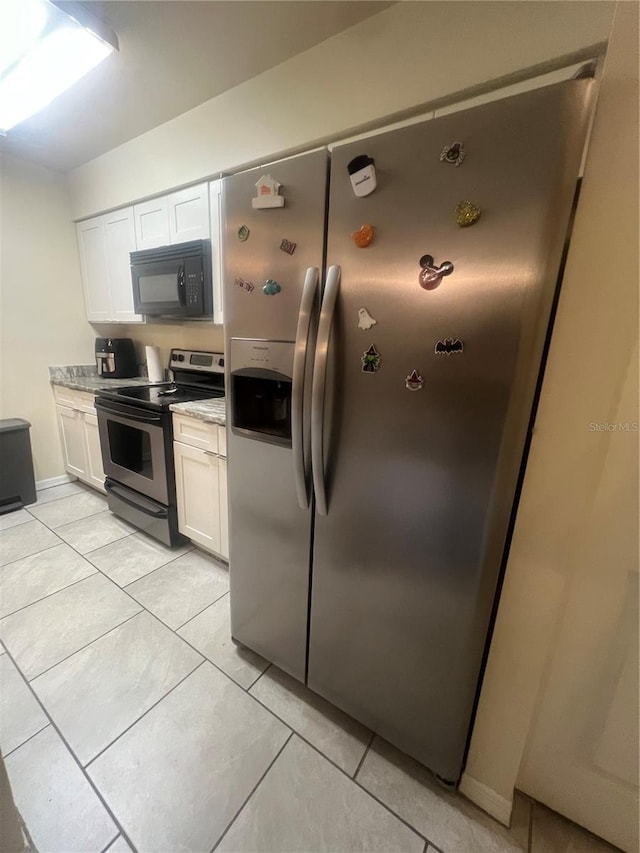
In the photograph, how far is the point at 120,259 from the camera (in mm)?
2539

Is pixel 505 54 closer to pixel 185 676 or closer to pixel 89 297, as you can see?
pixel 185 676

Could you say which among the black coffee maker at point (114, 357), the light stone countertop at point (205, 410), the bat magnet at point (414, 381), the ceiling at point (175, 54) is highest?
the ceiling at point (175, 54)

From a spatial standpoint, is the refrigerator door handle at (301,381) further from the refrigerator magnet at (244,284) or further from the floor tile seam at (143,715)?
the floor tile seam at (143,715)

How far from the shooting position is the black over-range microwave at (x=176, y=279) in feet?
6.65

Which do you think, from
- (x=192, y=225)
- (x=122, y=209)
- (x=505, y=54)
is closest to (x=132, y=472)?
(x=192, y=225)

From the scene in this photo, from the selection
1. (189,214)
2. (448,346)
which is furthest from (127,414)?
(448,346)

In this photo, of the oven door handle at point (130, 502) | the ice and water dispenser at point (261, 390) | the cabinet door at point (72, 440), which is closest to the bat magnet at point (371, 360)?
the ice and water dispenser at point (261, 390)

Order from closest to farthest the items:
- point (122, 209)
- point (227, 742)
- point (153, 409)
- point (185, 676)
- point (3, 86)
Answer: point (227, 742) → point (185, 676) → point (3, 86) → point (153, 409) → point (122, 209)

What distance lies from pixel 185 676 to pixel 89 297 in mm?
2993

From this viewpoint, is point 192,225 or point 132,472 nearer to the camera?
point 192,225

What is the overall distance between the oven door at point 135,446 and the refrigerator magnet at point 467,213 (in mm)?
1738

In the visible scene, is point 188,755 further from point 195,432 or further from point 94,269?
point 94,269

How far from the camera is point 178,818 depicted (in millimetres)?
996

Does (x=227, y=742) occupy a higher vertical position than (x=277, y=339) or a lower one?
lower
